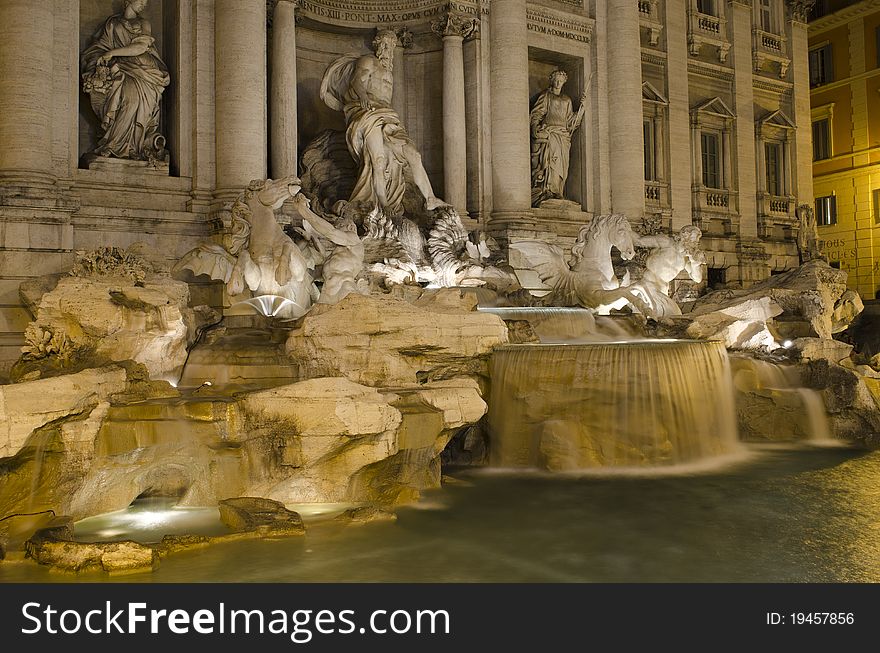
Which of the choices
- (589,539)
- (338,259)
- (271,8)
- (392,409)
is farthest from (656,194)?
(589,539)

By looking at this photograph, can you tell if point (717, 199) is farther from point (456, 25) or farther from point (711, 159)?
point (456, 25)

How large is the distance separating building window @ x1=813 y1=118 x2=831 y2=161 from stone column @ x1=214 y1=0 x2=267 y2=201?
20589mm

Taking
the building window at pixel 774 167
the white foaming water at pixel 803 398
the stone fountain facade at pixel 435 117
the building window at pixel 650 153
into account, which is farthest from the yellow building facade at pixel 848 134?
the white foaming water at pixel 803 398

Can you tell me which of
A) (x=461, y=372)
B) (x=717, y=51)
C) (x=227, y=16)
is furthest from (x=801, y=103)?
(x=461, y=372)

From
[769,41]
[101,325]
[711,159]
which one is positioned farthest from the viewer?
[769,41]

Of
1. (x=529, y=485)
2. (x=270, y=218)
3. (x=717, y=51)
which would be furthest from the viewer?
(x=717, y=51)

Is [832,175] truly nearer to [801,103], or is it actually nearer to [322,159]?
[801,103]

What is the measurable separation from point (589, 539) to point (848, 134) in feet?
80.1

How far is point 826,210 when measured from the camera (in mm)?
28141

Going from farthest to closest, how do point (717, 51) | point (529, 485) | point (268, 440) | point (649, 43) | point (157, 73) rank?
point (717, 51) → point (649, 43) → point (157, 73) → point (529, 485) → point (268, 440)

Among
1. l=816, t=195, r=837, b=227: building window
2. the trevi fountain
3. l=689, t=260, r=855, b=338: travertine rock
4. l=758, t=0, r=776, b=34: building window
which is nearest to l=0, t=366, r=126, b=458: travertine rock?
the trevi fountain

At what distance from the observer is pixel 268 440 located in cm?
735

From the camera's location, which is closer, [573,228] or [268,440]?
[268,440]

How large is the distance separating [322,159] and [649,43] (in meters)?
8.69
